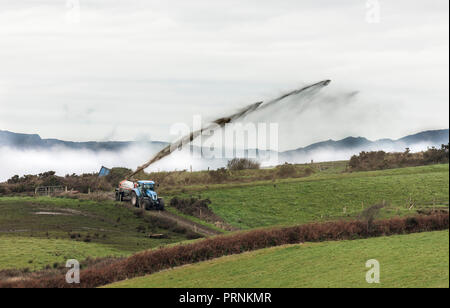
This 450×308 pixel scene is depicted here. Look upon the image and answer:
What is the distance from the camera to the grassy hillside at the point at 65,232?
44219 mm

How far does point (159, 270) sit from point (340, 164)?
2237 inches

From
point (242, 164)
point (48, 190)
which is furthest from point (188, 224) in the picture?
point (242, 164)

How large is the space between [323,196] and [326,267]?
1353 inches

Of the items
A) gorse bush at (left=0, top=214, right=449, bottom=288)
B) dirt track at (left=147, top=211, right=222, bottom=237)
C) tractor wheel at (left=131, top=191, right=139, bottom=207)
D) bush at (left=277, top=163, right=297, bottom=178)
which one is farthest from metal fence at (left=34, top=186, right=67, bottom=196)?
gorse bush at (left=0, top=214, right=449, bottom=288)

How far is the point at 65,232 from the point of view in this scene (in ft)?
172

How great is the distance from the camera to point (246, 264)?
1500 inches

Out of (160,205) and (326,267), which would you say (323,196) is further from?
(326,267)

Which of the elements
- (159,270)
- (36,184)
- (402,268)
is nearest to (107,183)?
(36,184)

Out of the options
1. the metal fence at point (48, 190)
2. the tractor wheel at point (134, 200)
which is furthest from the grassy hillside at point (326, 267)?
the metal fence at point (48, 190)

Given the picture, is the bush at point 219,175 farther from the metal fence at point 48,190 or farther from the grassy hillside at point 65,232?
the metal fence at point 48,190

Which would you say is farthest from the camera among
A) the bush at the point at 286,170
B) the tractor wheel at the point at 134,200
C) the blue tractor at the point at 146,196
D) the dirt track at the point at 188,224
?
the bush at the point at 286,170

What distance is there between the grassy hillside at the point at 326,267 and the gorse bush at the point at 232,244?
1.31 m

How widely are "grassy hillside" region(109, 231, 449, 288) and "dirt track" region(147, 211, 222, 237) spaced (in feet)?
52.8
